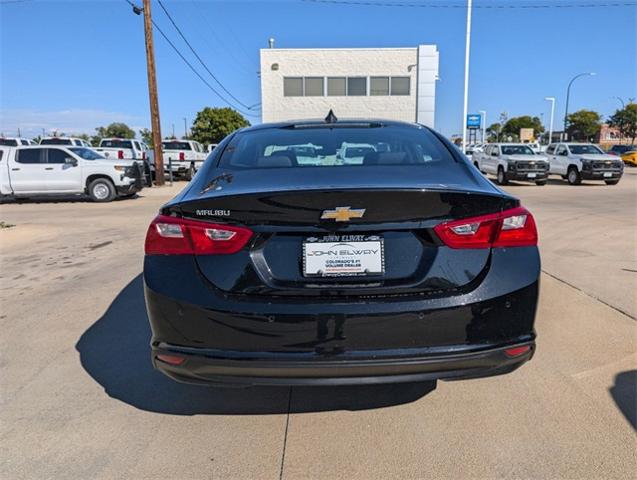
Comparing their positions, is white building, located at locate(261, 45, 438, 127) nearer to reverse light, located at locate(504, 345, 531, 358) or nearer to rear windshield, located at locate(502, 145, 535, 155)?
rear windshield, located at locate(502, 145, 535, 155)

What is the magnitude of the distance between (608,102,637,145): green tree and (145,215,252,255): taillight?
80.4m

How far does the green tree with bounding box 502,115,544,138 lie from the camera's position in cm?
8680

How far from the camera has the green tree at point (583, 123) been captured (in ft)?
238

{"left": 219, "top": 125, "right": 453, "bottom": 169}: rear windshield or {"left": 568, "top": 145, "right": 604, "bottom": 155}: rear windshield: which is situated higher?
{"left": 568, "top": 145, "right": 604, "bottom": 155}: rear windshield

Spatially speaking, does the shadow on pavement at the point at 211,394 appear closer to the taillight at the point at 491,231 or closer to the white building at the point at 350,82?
the taillight at the point at 491,231

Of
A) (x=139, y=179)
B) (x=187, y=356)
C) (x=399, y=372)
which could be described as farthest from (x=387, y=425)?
(x=139, y=179)

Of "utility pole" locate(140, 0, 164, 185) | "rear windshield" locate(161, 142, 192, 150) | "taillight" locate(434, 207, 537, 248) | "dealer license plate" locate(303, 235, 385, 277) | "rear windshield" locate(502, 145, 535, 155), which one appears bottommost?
"dealer license plate" locate(303, 235, 385, 277)

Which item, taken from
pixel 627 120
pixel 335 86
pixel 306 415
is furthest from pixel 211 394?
pixel 627 120

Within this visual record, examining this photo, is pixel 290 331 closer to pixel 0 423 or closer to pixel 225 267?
pixel 225 267

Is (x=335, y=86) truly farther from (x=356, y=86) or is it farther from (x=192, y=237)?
(x=192, y=237)

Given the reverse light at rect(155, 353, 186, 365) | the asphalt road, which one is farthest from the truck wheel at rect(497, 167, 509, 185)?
the reverse light at rect(155, 353, 186, 365)

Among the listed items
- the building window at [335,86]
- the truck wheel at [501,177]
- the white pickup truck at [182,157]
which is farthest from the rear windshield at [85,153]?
the building window at [335,86]

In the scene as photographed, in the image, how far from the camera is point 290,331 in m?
2.05

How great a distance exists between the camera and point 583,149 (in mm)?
20547
